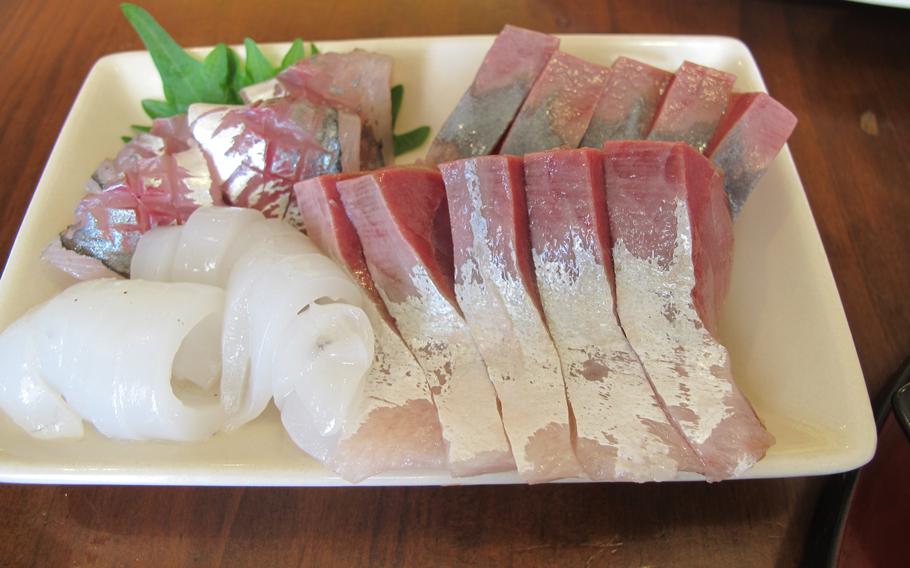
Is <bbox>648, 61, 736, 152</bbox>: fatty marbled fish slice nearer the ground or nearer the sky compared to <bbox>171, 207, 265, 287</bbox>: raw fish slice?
nearer the sky

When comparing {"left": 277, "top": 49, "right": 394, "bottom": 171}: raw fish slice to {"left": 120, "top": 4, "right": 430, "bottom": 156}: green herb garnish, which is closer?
{"left": 277, "top": 49, "right": 394, "bottom": 171}: raw fish slice

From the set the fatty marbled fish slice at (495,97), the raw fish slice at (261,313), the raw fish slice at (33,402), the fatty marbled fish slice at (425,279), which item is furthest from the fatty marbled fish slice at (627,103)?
the raw fish slice at (33,402)

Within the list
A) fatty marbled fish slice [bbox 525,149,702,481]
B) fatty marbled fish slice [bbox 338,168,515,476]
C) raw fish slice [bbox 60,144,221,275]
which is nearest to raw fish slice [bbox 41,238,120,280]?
raw fish slice [bbox 60,144,221,275]

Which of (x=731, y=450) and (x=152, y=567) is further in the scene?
(x=152, y=567)

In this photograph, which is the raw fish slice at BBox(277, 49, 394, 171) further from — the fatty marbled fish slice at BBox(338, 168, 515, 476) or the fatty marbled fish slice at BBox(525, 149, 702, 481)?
the fatty marbled fish slice at BBox(525, 149, 702, 481)

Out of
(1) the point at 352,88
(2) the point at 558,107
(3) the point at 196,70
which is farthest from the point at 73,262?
(2) the point at 558,107

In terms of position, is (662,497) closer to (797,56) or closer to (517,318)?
(517,318)

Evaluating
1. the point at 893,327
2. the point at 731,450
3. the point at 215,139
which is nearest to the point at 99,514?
the point at 215,139
